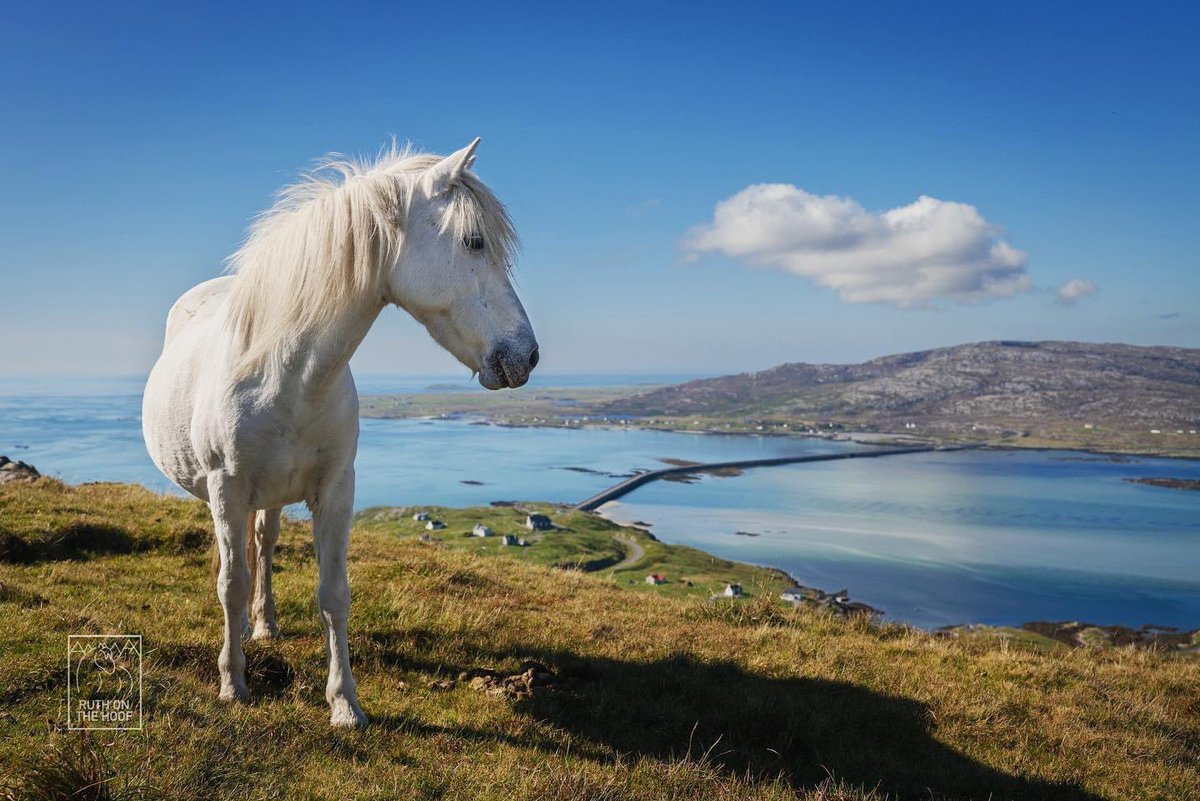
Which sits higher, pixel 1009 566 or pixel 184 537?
pixel 184 537

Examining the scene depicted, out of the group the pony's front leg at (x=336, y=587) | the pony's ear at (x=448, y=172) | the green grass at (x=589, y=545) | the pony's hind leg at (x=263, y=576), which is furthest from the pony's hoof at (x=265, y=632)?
the green grass at (x=589, y=545)

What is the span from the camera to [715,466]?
12369cm

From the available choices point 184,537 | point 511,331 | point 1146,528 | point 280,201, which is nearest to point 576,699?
point 511,331

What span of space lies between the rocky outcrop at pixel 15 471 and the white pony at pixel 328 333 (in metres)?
8.76

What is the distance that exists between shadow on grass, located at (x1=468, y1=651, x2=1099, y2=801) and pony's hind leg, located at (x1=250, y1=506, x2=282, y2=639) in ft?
5.86

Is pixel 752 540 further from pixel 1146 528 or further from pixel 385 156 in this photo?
pixel 385 156

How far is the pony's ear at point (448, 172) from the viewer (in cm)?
326

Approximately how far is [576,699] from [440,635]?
55.8 inches

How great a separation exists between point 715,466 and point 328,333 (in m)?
123

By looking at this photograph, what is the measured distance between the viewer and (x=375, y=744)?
3545mm

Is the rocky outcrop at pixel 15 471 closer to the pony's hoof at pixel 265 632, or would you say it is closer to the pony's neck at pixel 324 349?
the pony's hoof at pixel 265 632

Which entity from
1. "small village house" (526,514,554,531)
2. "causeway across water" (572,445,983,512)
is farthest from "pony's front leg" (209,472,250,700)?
"causeway across water" (572,445,983,512)

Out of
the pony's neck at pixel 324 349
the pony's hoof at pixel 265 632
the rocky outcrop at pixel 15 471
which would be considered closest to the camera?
the pony's neck at pixel 324 349

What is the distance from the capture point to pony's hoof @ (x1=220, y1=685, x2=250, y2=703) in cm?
389
